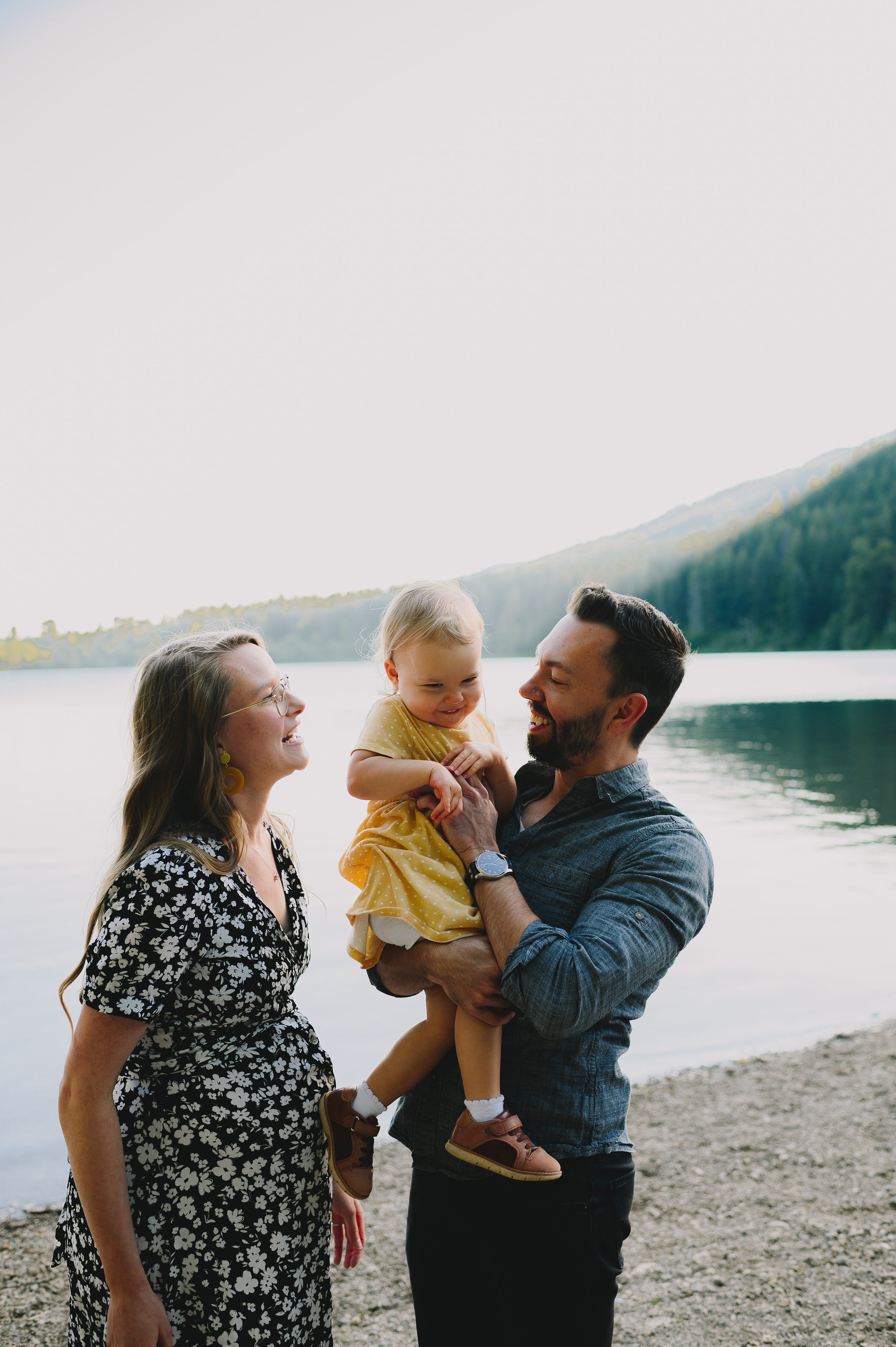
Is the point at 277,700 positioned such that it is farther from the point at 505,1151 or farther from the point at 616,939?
the point at 505,1151

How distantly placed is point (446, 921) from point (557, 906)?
25 centimetres

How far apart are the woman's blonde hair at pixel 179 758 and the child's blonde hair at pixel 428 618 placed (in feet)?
2.08

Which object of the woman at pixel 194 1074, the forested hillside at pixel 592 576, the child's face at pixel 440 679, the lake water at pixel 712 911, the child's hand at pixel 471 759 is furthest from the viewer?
the forested hillside at pixel 592 576

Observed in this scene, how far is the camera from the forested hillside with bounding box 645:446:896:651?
3853 inches

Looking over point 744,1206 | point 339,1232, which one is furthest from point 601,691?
point 744,1206

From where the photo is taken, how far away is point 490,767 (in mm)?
2531

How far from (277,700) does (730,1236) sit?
11.1 feet

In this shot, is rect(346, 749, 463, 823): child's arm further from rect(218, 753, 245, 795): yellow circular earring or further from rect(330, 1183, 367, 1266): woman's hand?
rect(330, 1183, 367, 1266): woman's hand

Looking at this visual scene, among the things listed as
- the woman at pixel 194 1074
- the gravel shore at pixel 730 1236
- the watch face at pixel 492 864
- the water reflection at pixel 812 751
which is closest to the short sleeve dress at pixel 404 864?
the watch face at pixel 492 864

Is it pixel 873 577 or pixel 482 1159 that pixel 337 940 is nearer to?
pixel 482 1159

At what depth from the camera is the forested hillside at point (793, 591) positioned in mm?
97875

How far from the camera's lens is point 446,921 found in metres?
2.17

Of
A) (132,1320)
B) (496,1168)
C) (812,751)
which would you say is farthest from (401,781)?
(812,751)

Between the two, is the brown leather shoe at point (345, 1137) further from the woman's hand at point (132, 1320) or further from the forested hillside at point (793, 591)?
the forested hillside at point (793, 591)
